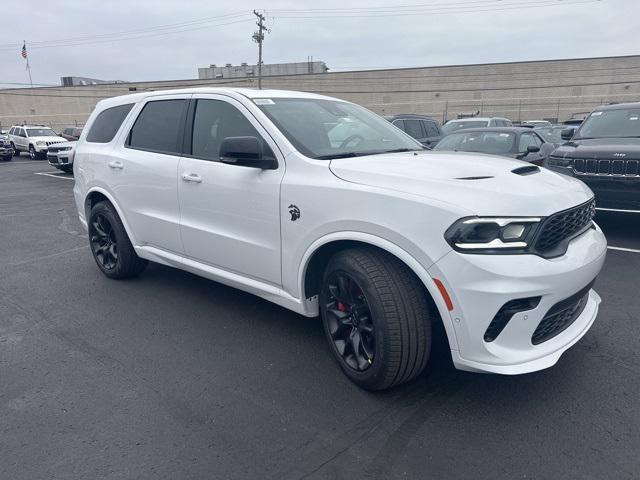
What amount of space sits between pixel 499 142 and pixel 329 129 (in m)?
5.54

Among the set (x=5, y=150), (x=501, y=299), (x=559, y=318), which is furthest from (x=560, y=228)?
Result: (x=5, y=150)

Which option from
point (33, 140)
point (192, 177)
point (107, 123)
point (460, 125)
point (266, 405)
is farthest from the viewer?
point (33, 140)

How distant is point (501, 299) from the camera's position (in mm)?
2334

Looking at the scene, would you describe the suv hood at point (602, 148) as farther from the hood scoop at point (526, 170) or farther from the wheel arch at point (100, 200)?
the wheel arch at point (100, 200)

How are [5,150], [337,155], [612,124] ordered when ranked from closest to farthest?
[337,155], [612,124], [5,150]

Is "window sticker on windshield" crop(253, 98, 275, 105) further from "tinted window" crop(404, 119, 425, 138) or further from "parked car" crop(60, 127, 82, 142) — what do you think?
"parked car" crop(60, 127, 82, 142)

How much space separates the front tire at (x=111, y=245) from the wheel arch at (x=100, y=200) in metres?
0.09

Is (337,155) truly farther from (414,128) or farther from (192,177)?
(414,128)

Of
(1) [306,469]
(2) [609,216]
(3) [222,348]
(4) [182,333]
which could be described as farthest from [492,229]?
(2) [609,216]

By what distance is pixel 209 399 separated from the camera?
2.90 metres

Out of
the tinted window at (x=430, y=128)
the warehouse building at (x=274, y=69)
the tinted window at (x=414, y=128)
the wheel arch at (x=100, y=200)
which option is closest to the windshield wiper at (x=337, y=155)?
the wheel arch at (x=100, y=200)

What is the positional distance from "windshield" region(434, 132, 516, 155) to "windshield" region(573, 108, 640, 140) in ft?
3.51

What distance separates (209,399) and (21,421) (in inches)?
41.7

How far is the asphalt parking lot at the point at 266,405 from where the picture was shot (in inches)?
92.3
